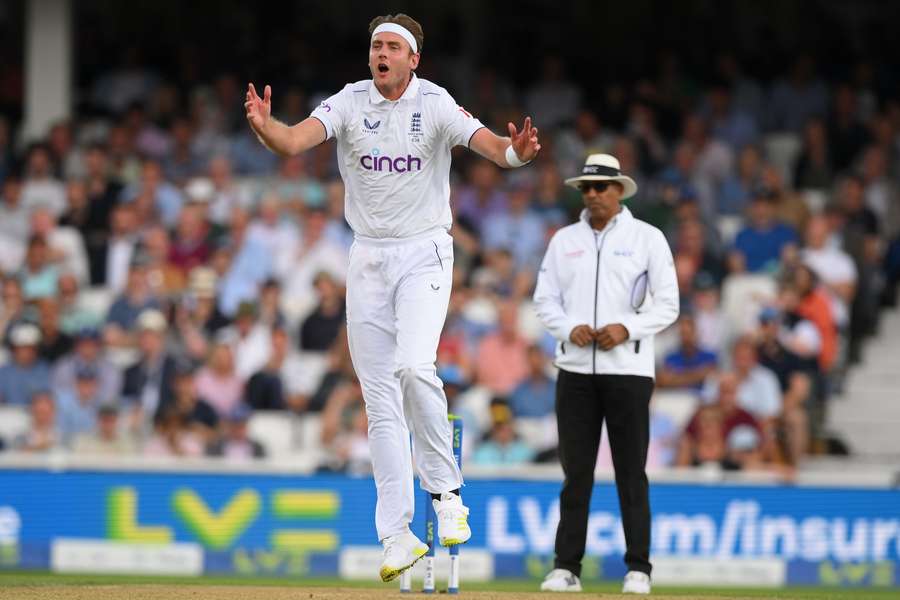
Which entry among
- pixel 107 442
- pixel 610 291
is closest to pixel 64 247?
pixel 107 442

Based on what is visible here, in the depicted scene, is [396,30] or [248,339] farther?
[248,339]

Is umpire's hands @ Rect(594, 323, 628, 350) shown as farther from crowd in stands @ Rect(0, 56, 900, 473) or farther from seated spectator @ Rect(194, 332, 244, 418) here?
seated spectator @ Rect(194, 332, 244, 418)

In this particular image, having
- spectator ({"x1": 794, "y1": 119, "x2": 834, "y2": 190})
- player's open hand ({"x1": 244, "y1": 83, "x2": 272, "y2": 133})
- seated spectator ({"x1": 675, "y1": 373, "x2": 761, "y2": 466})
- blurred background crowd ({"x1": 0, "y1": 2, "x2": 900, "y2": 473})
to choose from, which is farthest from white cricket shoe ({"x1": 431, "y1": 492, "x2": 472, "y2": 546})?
spectator ({"x1": 794, "y1": 119, "x2": 834, "y2": 190})

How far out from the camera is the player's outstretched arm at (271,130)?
27.5 ft

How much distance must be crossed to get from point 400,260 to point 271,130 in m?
1.03

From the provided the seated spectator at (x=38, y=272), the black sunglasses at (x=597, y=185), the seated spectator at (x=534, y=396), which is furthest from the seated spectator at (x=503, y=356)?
the black sunglasses at (x=597, y=185)

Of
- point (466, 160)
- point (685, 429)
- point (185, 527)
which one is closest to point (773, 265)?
point (685, 429)

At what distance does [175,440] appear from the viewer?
53.0 ft

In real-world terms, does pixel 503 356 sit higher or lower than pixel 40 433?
higher

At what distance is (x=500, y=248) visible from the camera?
1778 cm

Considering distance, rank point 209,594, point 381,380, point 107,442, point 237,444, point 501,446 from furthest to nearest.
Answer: point 107,442 → point 237,444 → point 501,446 → point 209,594 → point 381,380

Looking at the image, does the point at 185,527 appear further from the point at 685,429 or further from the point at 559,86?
the point at 559,86

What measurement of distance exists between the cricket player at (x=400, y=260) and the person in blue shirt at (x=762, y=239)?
29.5ft

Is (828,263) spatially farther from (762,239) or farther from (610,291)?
(610,291)
